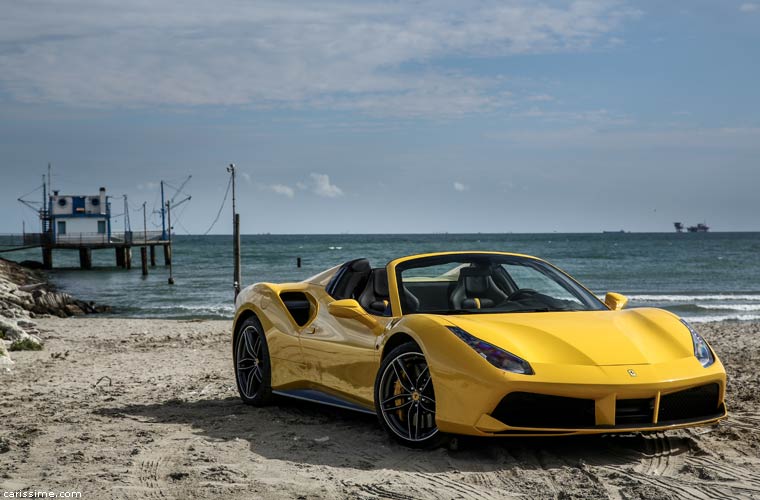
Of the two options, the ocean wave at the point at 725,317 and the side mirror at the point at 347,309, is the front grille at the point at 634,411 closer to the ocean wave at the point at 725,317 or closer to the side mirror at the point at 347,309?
the side mirror at the point at 347,309

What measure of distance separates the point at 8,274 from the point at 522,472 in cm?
5456

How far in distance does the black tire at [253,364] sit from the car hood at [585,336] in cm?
251

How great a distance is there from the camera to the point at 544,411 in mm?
5508

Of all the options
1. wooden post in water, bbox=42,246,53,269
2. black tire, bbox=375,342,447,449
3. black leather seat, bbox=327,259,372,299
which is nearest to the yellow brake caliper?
black tire, bbox=375,342,447,449

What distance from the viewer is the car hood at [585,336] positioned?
5.61m

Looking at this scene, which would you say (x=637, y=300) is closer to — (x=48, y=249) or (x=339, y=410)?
(x=339, y=410)

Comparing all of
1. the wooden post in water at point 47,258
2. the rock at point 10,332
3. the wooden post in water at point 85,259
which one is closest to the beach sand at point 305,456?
the rock at point 10,332

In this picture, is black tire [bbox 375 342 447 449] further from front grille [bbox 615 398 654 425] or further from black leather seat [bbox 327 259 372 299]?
black leather seat [bbox 327 259 372 299]

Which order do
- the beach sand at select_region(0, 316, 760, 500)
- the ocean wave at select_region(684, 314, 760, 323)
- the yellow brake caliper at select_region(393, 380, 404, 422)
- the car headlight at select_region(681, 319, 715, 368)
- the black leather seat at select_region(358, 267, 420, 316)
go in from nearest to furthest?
the beach sand at select_region(0, 316, 760, 500) → the car headlight at select_region(681, 319, 715, 368) → the yellow brake caliper at select_region(393, 380, 404, 422) → the black leather seat at select_region(358, 267, 420, 316) → the ocean wave at select_region(684, 314, 760, 323)

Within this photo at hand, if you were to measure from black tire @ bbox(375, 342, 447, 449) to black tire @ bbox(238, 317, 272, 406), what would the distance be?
2.06m

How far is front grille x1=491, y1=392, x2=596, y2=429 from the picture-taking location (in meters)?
5.46

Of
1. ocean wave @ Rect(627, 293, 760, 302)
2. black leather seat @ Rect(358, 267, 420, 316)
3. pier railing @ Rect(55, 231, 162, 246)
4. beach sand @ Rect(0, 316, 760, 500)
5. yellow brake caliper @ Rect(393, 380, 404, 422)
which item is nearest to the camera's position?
beach sand @ Rect(0, 316, 760, 500)

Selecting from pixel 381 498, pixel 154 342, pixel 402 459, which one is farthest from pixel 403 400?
pixel 154 342

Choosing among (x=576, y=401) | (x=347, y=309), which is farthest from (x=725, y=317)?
(x=576, y=401)
